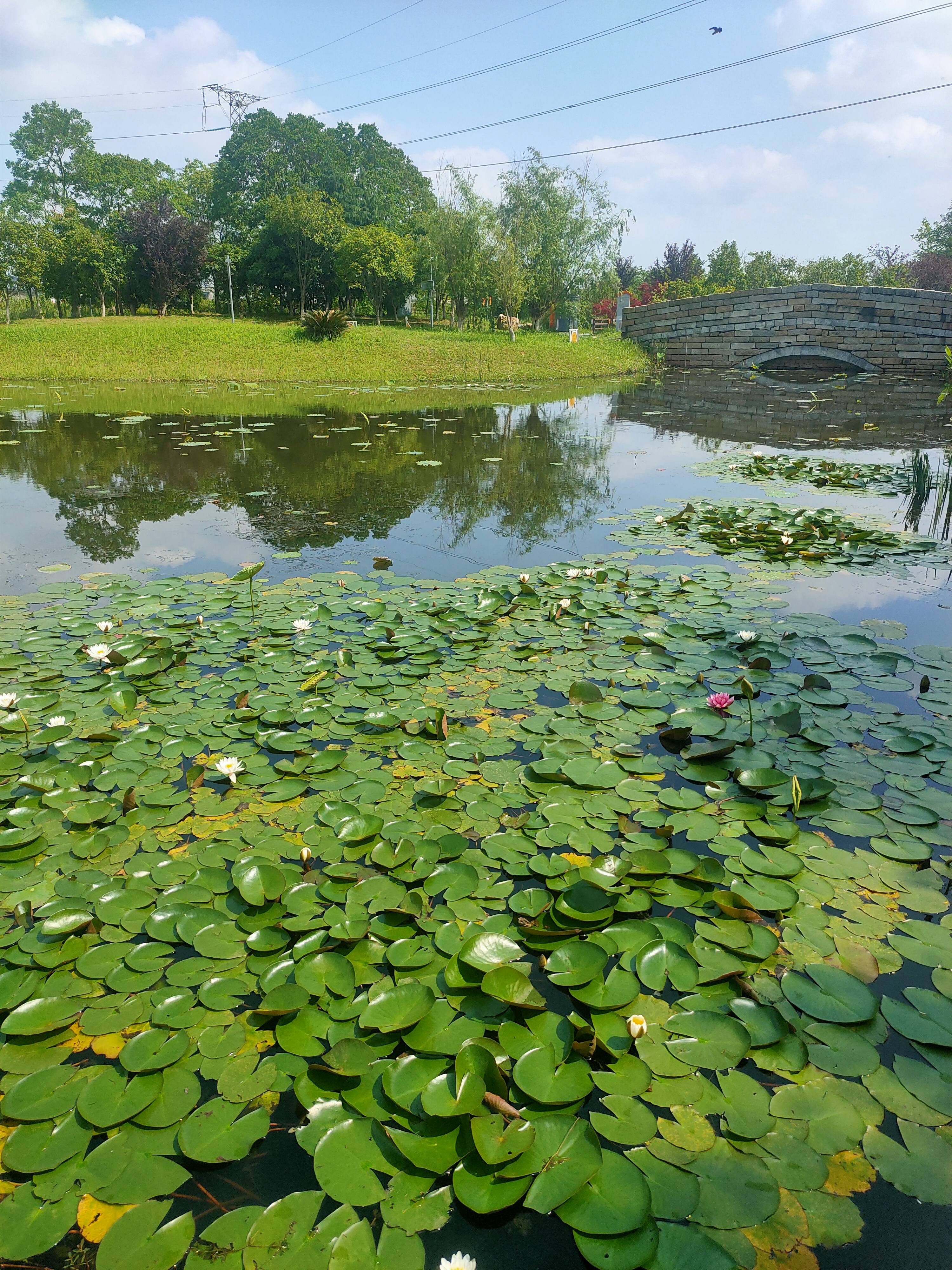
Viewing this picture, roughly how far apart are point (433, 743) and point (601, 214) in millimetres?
27063

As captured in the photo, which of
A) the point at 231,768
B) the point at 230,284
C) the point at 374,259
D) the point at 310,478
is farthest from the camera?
the point at 374,259

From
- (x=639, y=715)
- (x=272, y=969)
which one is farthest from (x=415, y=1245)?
(x=639, y=715)

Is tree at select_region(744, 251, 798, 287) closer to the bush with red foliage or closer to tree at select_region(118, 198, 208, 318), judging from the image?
the bush with red foliage

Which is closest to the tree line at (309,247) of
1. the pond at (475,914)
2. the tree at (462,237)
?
the tree at (462,237)

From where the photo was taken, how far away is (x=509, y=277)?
1848 centimetres

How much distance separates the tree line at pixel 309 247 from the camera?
70.1ft

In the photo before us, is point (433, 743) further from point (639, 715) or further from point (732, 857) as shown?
point (732, 857)

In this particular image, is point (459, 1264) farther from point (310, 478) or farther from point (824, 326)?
point (824, 326)

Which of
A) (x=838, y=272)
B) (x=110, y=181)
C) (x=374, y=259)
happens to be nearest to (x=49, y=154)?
(x=110, y=181)

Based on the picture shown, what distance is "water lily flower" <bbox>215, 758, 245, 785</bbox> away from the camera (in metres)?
1.76

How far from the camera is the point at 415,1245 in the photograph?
872mm

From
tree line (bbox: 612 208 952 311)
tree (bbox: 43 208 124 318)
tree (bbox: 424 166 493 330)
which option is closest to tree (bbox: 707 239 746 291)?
tree line (bbox: 612 208 952 311)

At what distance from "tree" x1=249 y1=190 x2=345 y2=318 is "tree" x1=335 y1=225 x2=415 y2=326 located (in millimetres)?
728

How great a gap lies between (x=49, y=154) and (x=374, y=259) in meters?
29.9
